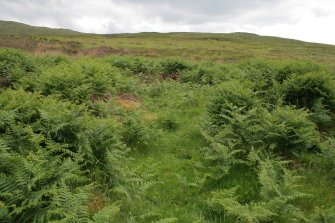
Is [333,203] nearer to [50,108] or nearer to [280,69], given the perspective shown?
[50,108]

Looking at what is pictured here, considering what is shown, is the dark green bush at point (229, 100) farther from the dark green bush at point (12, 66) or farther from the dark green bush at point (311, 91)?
the dark green bush at point (12, 66)

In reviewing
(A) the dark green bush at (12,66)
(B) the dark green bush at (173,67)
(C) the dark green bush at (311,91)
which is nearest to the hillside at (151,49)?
(A) the dark green bush at (12,66)

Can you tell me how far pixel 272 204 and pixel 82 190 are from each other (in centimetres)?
360

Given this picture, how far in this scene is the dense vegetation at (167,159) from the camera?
5.92 meters

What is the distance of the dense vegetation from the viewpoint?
5.92 m

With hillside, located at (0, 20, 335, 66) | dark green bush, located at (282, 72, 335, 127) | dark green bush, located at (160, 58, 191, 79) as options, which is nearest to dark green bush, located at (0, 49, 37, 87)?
dark green bush, located at (160, 58, 191, 79)

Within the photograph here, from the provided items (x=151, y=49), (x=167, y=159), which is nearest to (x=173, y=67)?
(x=167, y=159)

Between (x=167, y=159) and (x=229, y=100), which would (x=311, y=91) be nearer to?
(x=229, y=100)

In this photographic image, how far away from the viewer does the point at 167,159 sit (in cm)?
980

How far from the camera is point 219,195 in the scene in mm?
6922

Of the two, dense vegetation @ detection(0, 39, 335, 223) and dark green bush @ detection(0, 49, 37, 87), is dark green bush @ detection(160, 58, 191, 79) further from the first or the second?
dense vegetation @ detection(0, 39, 335, 223)

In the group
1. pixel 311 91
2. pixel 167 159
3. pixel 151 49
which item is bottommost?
pixel 167 159

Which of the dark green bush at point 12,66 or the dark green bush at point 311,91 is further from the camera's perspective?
the dark green bush at point 12,66

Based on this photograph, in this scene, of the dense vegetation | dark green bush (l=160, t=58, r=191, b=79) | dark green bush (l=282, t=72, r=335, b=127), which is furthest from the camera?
dark green bush (l=160, t=58, r=191, b=79)
